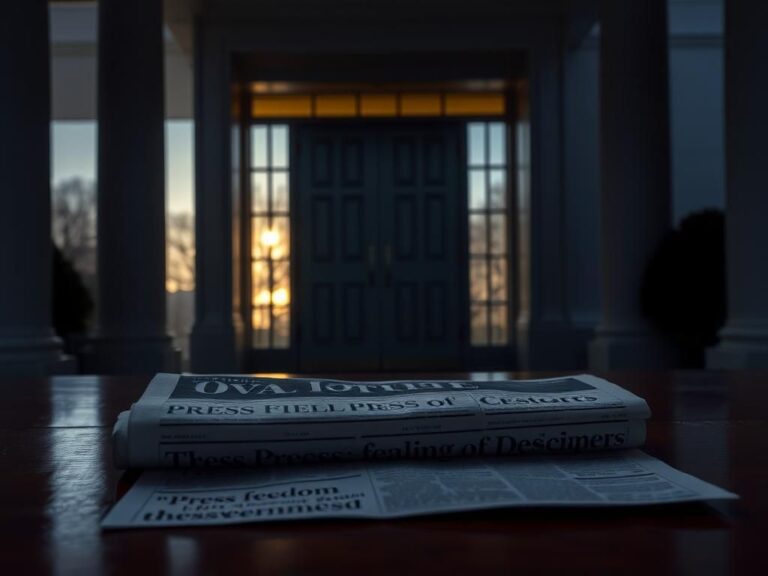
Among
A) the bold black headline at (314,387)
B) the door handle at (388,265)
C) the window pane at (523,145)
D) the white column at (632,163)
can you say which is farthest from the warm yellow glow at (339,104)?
the bold black headline at (314,387)

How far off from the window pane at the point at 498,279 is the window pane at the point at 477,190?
581mm

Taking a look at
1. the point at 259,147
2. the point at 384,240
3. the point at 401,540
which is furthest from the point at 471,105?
the point at 401,540

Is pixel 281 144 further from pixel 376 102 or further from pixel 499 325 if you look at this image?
pixel 499 325

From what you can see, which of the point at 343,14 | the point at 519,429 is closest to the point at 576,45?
the point at 343,14

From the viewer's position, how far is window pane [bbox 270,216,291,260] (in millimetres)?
8914

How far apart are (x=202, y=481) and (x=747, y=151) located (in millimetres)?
4332

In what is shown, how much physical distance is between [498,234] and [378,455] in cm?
823

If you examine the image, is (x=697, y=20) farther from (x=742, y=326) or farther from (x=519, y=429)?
(x=519, y=429)

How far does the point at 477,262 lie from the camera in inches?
353

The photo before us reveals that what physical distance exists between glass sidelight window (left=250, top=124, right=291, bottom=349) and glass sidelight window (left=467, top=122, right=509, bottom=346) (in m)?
1.86

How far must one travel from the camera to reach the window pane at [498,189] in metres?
8.98

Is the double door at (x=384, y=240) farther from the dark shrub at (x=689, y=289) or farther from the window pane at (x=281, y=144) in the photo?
the dark shrub at (x=689, y=289)

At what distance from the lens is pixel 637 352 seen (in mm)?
5945

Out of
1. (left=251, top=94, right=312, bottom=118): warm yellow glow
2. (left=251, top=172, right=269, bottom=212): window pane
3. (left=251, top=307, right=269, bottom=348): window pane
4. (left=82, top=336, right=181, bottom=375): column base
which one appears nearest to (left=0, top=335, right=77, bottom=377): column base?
(left=82, top=336, right=181, bottom=375): column base
